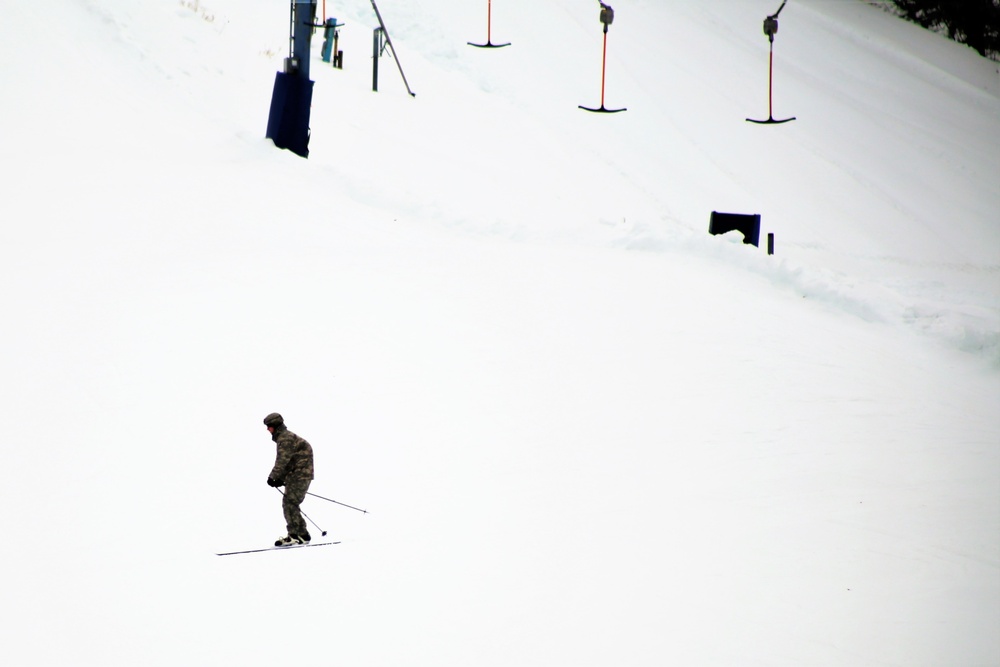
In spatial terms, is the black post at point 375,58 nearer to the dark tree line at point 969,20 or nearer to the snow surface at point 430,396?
the snow surface at point 430,396

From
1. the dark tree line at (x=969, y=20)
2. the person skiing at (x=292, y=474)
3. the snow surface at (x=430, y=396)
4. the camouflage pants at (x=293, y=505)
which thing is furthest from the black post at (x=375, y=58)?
the dark tree line at (x=969, y=20)

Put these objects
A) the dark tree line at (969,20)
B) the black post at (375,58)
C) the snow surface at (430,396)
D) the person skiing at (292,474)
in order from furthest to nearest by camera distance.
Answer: the dark tree line at (969,20) < the black post at (375,58) < the person skiing at (292,474) < the snow surface at (430,396)

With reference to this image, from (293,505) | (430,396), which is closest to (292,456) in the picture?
(293,505)

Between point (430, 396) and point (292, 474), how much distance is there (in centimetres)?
250

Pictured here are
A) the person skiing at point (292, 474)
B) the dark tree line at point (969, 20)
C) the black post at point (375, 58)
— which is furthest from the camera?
the dark tree line at point (969, 20)

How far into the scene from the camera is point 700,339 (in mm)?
12406

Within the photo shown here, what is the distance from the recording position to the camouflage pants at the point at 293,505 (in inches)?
325

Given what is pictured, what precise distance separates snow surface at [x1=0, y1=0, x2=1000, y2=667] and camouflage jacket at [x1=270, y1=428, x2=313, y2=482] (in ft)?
1.76

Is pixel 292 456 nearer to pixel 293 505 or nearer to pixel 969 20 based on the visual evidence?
pixel 293 505

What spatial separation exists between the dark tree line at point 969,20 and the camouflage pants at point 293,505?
42075 mm

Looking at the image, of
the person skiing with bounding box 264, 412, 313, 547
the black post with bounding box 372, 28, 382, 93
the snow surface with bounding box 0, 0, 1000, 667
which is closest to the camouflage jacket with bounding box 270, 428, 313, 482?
the person skiing with bounding box 264, 412, 313, 547

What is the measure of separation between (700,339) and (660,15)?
66.4ft

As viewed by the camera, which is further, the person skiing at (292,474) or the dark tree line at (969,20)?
the dark tree line at (969,20)

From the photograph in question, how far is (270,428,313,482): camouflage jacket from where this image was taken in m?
8.24
